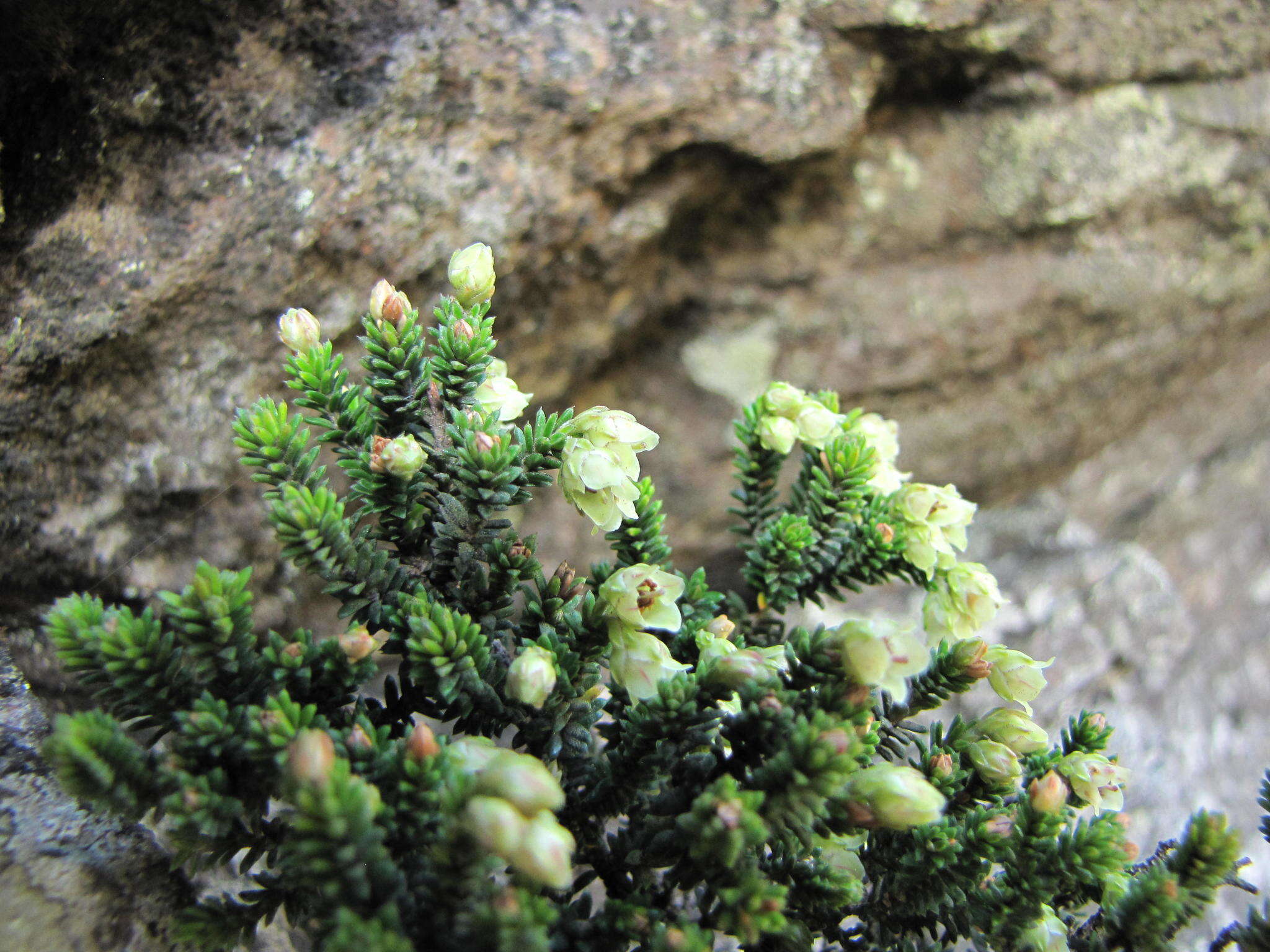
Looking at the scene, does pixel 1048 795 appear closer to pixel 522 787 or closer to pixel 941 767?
Result: pixel 941 767

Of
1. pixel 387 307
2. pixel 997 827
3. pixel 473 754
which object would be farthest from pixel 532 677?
pixel 997 827

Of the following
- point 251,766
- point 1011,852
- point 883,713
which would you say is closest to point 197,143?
point 251,766

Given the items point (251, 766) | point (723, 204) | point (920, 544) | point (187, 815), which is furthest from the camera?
point (723, 204)

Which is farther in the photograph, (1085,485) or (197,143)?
(1085,485)

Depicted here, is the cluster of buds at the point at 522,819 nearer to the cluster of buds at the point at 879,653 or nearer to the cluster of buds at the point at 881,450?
the cluster of buds at the point at 879,653

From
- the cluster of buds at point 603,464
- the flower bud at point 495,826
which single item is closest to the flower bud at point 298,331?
the cluster of buds at point 603,464

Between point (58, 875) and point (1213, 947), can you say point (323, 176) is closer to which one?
point (58, 875)
